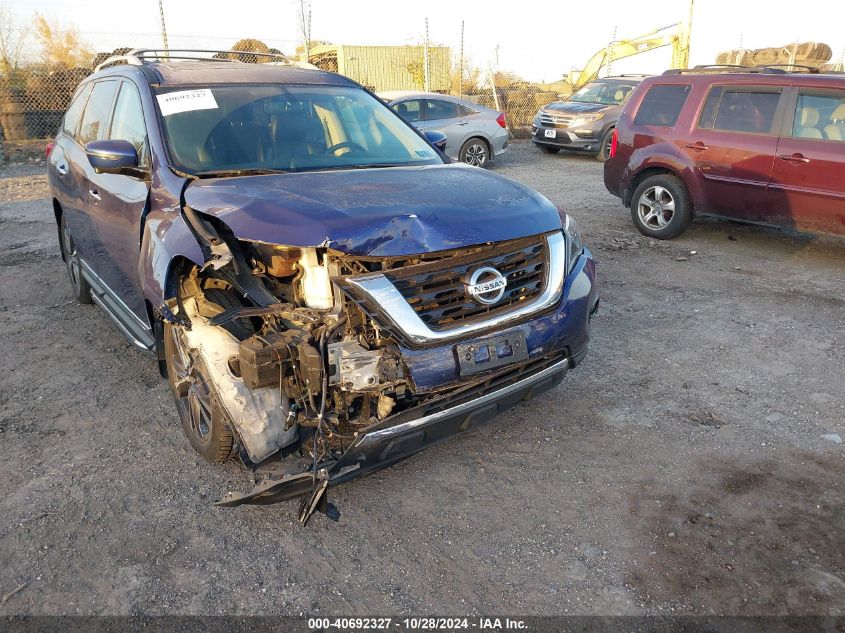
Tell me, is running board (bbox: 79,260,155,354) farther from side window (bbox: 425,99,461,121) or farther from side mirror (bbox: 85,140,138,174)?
side window (bbox: 425,99,461,121)

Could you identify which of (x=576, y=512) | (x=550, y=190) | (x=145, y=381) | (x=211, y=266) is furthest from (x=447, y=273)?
(x=550, y=190)

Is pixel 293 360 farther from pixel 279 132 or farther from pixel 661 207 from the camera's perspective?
pixel 661 207

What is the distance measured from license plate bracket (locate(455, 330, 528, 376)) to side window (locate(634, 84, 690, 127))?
573 cm

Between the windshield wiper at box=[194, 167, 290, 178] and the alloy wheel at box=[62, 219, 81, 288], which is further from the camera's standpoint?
the alloy wheel at box=[62, 219, 81, 288]

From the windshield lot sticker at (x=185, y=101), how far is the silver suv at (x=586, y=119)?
462 inches

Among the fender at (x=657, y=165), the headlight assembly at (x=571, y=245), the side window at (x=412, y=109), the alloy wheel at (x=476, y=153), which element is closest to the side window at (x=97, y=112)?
the headlight assembly at (x=571, y=245)

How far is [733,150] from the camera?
6.99m

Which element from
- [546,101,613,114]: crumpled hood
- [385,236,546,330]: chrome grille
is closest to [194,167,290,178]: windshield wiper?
[385,236,546,330]: chrome grille

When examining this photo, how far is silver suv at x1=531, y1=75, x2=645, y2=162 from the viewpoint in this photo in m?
14.3

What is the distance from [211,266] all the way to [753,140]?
615 centimetres

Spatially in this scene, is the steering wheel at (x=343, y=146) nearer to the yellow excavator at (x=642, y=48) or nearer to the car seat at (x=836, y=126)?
the car seat at (x=836, y=126)

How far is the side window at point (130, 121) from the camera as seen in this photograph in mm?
3710

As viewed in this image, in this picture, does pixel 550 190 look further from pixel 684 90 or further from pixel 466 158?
pixel 684 90

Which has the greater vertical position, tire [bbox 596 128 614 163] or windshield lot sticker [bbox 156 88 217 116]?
windshield lot sticker [bbox 156 88 217 116]
